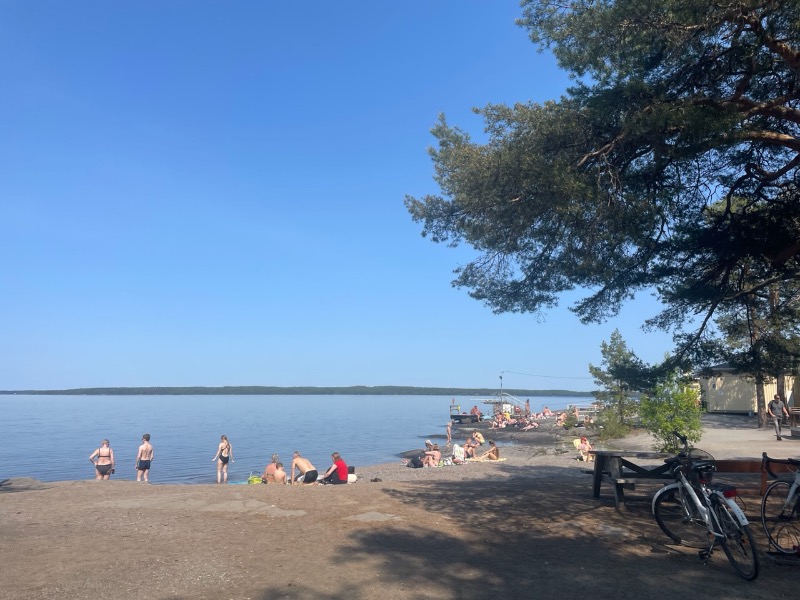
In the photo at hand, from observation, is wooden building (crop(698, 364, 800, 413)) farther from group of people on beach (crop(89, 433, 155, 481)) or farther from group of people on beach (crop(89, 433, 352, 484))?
group of people on beach (crop(89, 433, 155, 481))

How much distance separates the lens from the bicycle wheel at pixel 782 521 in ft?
19.4

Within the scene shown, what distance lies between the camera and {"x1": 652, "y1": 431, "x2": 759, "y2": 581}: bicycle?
18.0ft

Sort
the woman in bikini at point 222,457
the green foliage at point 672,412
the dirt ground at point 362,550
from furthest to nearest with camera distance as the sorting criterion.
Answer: the woman in bikini at point 222,457
the green foliage at point 672,412
the dirt ground at point 362,550

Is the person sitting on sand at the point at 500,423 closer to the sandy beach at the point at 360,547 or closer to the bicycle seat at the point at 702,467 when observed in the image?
the sandy beach at the point at 360,547

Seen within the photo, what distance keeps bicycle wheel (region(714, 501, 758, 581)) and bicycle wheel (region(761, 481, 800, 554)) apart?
0.47m

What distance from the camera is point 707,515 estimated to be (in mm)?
5801

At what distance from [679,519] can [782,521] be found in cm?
133

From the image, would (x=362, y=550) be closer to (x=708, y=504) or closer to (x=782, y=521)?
(x=708, y=504)

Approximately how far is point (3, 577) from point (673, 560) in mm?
6364

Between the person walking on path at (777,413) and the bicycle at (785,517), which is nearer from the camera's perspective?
the bicycle at (785,517)

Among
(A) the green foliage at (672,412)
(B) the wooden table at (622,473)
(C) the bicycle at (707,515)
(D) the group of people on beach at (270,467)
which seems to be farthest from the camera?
(D) the group of people on beach at (270,467)

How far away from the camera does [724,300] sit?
898 cm

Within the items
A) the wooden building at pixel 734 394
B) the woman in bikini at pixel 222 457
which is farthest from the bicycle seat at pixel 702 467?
the wooden building at pixel 734 394

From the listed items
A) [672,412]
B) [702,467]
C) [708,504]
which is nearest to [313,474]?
[672,412]
